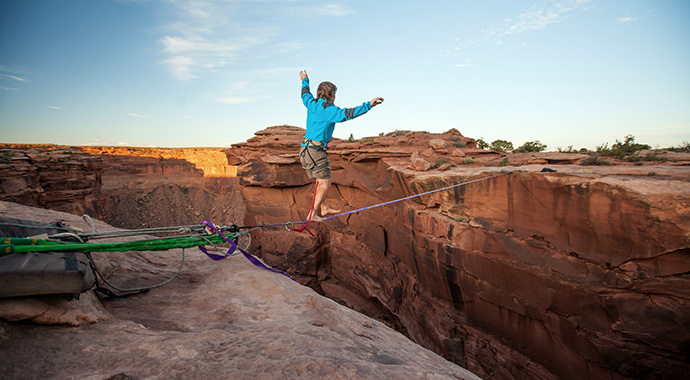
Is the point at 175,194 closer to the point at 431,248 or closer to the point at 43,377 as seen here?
the point at 431,248

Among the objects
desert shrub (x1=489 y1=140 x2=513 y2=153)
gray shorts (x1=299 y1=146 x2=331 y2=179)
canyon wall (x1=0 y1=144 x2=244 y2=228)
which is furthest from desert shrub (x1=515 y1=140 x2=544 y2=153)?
canyon wall (x1=0 y1=144 x2=244 y2=228)

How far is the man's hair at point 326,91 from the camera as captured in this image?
5512mm

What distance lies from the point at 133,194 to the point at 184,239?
3935cm

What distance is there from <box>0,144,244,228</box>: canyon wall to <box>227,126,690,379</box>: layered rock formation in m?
12.7

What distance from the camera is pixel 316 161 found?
593 centimetres

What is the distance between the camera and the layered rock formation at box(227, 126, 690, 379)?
15.4 ft

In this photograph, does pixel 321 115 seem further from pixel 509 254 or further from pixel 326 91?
pixel 509 254

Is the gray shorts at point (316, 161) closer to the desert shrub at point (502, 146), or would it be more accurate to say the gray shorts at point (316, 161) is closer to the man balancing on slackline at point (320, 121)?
the man balancing on slackline at point (320, 121)

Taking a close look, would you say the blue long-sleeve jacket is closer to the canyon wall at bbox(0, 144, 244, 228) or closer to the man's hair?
the man's hair

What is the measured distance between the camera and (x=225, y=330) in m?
2.85

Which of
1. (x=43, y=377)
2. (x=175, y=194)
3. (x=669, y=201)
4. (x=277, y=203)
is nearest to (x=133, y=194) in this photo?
(x=175, y=194)

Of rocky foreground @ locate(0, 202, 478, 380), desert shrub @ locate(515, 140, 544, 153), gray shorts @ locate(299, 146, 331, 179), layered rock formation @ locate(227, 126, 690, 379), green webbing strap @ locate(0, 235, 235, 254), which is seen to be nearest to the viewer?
rocky foreground @ locate(0, 202, 478, 380)

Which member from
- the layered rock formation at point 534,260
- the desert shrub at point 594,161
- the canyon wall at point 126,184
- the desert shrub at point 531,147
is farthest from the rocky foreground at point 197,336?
the canyon wall at point 126,184

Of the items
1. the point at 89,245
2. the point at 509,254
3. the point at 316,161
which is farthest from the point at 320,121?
the point at 509,254
